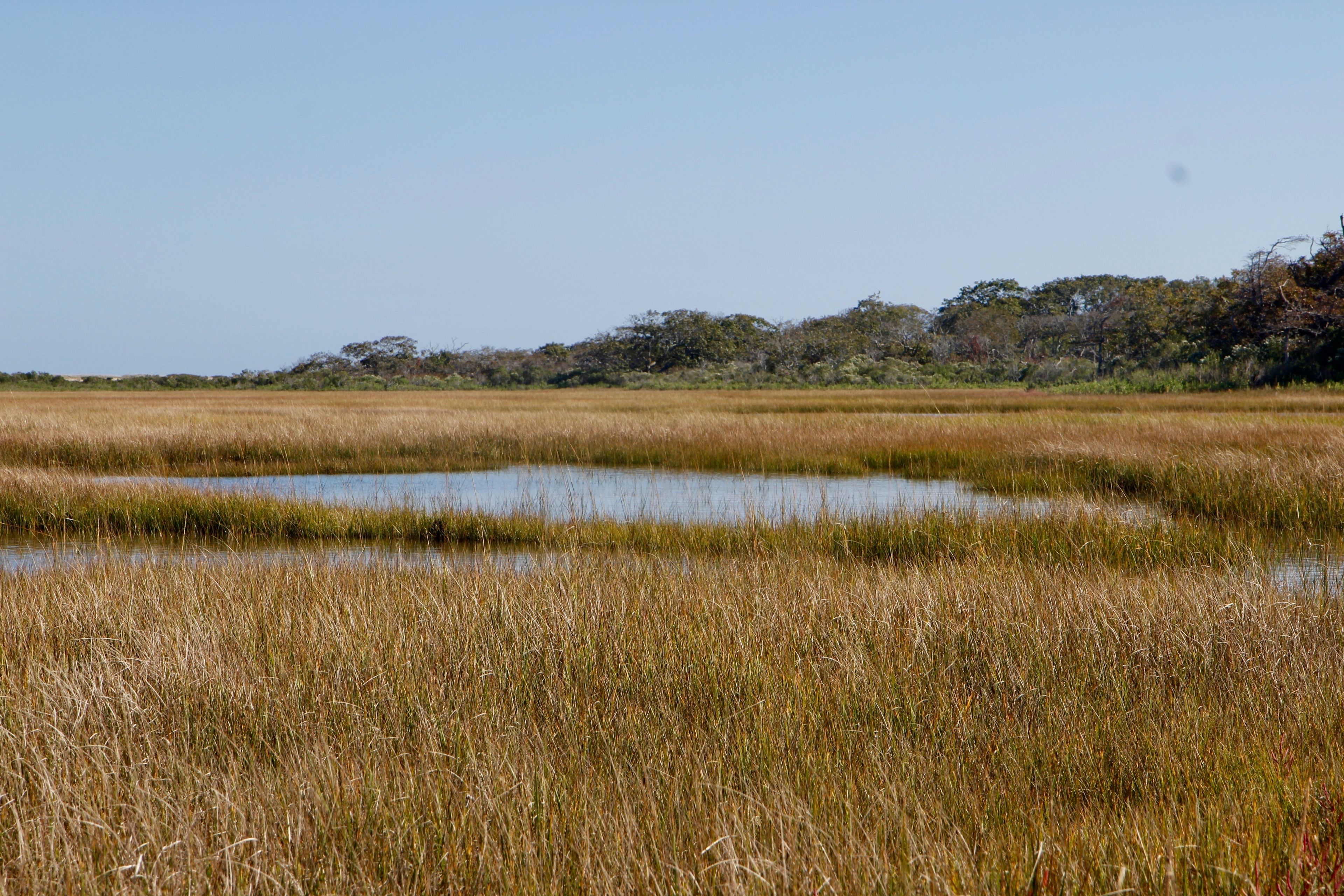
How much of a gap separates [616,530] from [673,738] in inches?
235

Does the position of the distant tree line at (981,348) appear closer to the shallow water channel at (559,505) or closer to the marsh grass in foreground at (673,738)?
the shallow water channel at (559,505)

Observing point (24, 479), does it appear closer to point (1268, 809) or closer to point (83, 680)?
point (83, 680)

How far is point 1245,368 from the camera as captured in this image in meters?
32.6

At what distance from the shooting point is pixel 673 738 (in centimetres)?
348

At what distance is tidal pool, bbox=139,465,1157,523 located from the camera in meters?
10.1

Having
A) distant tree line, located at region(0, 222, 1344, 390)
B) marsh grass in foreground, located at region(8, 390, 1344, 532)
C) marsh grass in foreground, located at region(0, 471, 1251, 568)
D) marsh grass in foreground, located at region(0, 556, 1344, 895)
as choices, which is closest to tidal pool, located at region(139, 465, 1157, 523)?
marsh grass in foreground, located at region(0, 471, 1251, 568)

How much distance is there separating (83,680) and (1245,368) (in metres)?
36.2

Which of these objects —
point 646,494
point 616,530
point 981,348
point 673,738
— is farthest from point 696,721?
point 981,348

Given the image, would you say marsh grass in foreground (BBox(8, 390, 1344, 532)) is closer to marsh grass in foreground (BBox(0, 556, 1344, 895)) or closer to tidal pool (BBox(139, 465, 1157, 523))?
tidal pool (BBox(139, 465, 1157, 523))

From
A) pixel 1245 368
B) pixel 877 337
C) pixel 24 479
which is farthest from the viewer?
pixel 877 337

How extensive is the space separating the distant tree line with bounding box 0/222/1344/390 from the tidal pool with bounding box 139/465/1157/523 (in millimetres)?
23987

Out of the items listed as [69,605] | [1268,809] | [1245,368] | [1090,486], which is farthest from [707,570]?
[1245,368]

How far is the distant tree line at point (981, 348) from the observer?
32.6 metres

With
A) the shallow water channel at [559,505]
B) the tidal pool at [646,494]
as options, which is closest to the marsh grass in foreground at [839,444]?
the tidal pool at [646,494]
